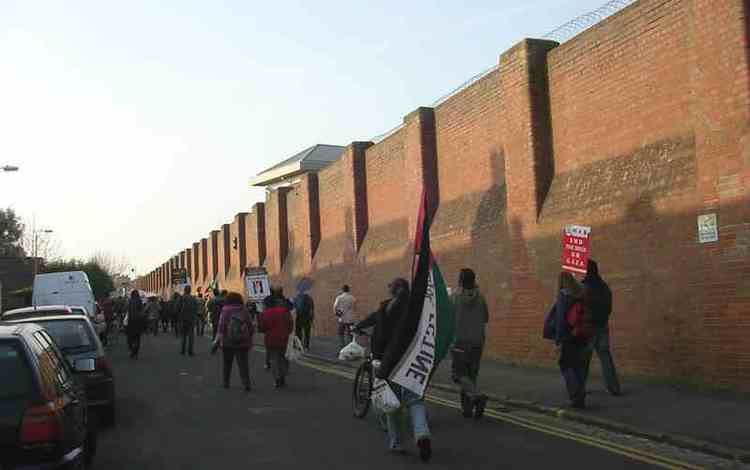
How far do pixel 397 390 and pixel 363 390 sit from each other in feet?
A: 8.78

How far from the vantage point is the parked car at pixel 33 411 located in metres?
5.52

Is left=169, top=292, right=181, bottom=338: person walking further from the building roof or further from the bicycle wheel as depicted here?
the building roof

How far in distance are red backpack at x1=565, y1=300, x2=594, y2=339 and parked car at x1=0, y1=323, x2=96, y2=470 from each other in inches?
257

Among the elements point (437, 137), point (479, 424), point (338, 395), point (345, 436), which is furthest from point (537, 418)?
point (437, 137)

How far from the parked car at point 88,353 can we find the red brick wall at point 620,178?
7948 millimetres

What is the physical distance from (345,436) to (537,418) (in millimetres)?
2637

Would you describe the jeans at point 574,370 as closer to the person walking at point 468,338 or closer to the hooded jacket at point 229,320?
the person walking at point 468,338

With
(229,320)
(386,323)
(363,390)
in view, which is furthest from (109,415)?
(386,323)

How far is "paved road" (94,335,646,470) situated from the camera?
820 centimetres

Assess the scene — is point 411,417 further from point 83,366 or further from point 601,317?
point 601,317

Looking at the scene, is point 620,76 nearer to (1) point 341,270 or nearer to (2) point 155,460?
(2) point 155,460

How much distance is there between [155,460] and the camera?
8586 millimetres

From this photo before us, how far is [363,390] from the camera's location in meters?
11.2

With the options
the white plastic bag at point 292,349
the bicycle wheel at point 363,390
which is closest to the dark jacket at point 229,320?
the white plastic bag at point 292,349
